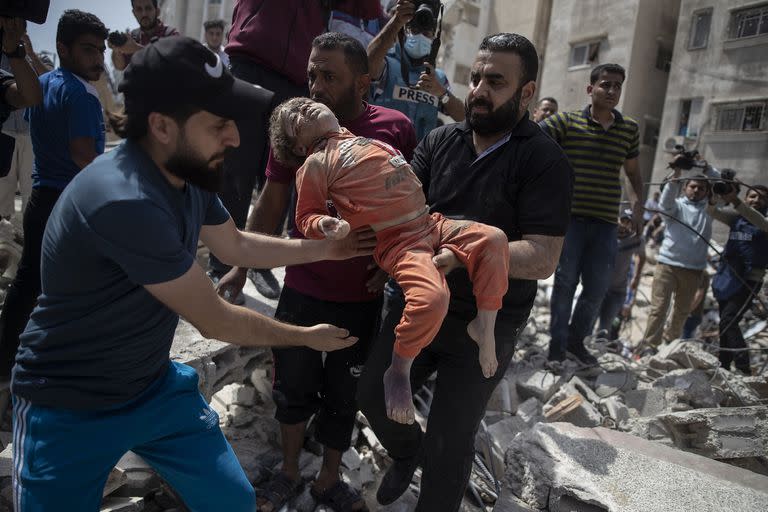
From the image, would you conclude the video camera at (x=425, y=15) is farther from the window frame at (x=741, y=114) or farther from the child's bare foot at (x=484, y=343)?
the window frame at (x=741, y=114)

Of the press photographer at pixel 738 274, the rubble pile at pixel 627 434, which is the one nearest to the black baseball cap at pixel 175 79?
the rubble pile at pixel 627 434

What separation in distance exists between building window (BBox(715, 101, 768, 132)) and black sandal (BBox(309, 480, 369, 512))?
58.4ft

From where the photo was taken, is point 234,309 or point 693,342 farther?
point 693,342

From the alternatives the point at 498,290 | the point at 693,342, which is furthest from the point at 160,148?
the point at 693,342

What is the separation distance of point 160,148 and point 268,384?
2.72 m

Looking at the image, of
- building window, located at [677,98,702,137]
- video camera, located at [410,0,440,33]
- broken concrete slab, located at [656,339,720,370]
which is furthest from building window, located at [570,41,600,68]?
video camera, located at [410,0,440,33]

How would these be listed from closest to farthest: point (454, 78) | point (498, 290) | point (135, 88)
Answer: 1. point (135, 88)
2. point (498, 290)
3. point (454, 78)

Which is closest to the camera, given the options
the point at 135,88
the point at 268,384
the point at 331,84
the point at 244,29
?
the point at 135,88

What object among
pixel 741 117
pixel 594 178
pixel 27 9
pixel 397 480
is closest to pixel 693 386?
pixel 594 178

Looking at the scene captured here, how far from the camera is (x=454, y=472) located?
2.41 meters

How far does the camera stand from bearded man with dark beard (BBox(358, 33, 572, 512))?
7.73 feet

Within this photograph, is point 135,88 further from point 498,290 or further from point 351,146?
point 498,290

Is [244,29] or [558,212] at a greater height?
[244,29]

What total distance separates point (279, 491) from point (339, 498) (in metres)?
0.35
